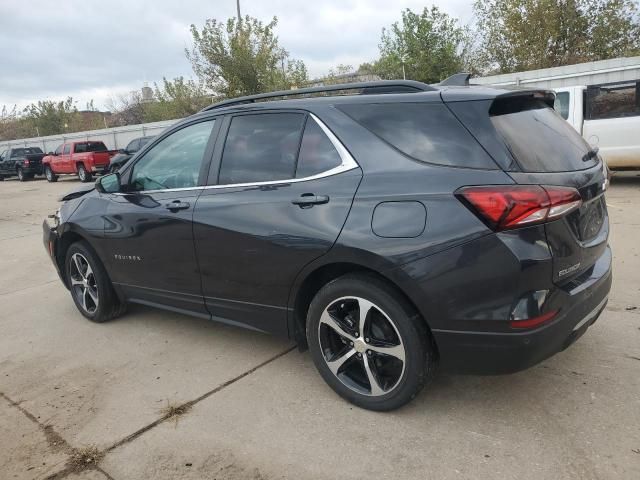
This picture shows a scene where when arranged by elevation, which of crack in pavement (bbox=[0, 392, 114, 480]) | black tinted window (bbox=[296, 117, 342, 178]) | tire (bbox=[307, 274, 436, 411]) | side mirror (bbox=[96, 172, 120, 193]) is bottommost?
crack in pavement (bbox=[0, 392, 114, 480])

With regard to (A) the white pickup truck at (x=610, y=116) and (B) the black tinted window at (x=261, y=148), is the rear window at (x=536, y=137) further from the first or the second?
(A) the white pickup truck at (x=610, y=116)

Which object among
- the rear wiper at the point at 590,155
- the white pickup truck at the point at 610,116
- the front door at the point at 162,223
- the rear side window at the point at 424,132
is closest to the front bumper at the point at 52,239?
the front door at the point at 162,223

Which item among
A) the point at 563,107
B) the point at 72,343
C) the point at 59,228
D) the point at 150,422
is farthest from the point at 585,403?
the point at 563,107

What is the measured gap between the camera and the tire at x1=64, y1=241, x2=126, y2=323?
14.3ft

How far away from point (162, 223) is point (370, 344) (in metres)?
1.75

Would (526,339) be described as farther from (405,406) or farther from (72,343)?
(72,343)

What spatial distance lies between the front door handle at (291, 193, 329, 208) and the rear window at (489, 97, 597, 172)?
930mm

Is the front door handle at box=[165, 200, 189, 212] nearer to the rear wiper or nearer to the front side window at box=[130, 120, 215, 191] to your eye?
the front side window at box=[130, 120, 215, 191]

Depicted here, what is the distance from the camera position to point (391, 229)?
8.38 feet

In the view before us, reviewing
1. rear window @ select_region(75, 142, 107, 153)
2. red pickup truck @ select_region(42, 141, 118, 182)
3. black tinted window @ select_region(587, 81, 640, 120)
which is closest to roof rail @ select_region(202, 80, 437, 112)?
→ black tinted window @ select_region(587, 81, 640, 120)

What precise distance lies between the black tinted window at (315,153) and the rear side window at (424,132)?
0.68 feet

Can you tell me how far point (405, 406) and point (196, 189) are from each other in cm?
190

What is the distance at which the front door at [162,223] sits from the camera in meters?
3.55

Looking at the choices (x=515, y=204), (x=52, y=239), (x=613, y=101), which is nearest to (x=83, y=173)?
(x=52, y=239)
